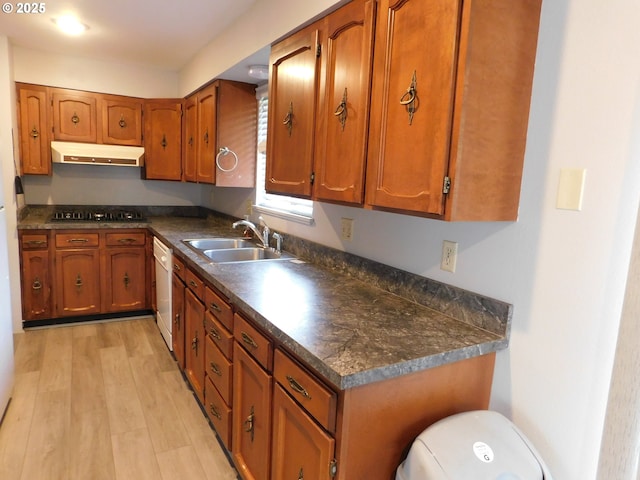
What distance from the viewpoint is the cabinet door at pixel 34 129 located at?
352 cm

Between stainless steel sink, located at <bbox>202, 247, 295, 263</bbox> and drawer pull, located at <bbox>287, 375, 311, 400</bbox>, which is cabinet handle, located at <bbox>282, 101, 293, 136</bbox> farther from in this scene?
drawer pull, located at <bbox>287, 375, 311, 400</bbox>

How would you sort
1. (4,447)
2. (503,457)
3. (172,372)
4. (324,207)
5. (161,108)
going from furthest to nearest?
1. (161,108)
2. (172,372)
3. (324,207)
4. (4,447)
5. (503,457)

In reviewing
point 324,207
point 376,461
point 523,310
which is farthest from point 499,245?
point 324,207

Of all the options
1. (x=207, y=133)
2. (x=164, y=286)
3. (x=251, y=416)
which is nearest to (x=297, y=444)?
(x=251, y=416)

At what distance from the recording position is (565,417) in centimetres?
122

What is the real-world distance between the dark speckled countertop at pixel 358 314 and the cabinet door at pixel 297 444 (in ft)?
0.64

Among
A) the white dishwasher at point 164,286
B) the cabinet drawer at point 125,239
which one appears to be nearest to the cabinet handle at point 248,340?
the white dishwasher at point 164,286

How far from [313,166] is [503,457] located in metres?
1.25

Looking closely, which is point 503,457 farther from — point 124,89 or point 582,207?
point 124,89

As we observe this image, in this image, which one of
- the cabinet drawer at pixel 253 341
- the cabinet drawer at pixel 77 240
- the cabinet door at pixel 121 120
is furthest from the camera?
the cabinet door at pixel 121 120

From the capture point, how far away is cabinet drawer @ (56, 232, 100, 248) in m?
3.48

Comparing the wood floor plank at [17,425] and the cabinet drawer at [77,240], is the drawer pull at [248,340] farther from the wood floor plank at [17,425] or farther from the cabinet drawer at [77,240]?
the cabinet drawer at [77,240]

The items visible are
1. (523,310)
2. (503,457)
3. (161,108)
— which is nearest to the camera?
(503,457)

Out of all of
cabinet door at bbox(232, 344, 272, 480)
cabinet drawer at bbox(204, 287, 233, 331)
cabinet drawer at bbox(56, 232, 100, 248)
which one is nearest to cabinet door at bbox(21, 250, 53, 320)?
cabinet drawer at bbox(56, 232, 100, 248)
